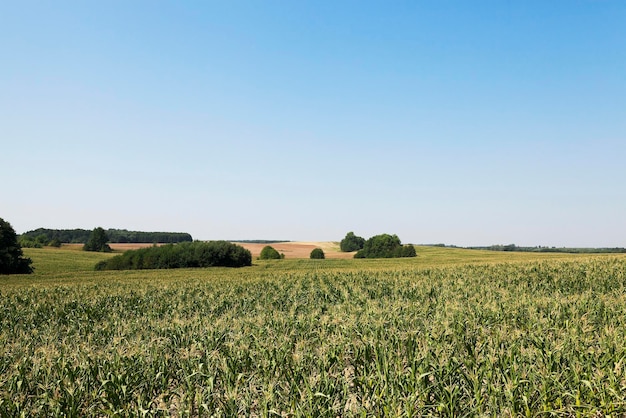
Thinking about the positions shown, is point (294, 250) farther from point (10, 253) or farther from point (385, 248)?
point (10, 253)

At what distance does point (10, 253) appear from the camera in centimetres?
5262

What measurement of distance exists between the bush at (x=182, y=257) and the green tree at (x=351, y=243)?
50.5 metres

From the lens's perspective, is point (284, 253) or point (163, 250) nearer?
point (163, 250)

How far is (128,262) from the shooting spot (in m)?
69.6

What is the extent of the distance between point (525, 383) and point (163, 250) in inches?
2853

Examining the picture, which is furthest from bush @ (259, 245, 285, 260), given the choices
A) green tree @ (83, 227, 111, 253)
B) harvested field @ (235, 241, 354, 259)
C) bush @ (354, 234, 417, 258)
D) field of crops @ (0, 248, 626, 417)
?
field of crops @ (0, 248, 626, 417)

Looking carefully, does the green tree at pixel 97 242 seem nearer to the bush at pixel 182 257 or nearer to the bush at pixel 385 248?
the bush at pixel 182 257

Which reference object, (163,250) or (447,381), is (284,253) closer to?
(163,250)

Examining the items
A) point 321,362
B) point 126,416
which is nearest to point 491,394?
point 321,362

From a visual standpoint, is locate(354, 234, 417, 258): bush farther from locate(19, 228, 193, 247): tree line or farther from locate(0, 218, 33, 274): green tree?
locate(0, 218, 33, 274): green tree

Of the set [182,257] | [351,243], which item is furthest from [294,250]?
[182,257]

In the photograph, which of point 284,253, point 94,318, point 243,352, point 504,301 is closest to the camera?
point 243,352

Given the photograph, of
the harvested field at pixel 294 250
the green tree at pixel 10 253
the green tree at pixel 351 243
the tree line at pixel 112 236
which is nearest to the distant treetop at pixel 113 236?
the tree line at pixel 112 236

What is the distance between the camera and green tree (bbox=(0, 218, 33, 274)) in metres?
51.8
